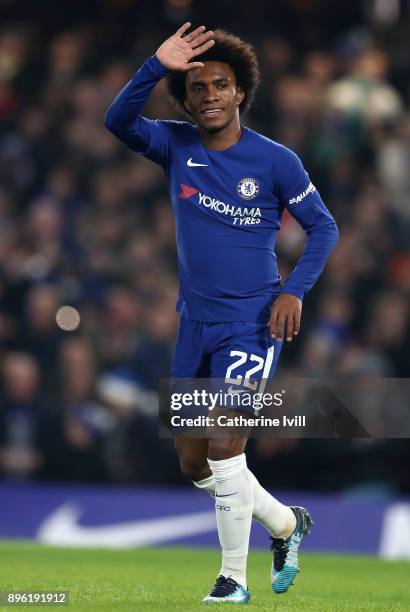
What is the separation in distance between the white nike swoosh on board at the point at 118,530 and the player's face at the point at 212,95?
4.81m

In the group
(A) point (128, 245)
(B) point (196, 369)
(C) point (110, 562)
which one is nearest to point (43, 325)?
(A) point (128, 245)

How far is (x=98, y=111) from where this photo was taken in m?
13.1

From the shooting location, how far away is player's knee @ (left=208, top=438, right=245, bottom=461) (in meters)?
5.76

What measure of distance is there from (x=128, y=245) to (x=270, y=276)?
596cm

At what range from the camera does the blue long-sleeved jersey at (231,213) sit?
19.7 feet

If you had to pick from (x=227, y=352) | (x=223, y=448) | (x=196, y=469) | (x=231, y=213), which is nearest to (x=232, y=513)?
(x=223, y=448)

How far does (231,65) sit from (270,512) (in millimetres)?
2077

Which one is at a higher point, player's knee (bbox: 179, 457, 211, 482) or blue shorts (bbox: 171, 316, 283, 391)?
blue shorts (bbox: 171, 316, 283, 391)

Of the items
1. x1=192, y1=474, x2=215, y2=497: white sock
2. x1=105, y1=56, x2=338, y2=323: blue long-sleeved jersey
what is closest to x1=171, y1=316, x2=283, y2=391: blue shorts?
x1=105, y1=56, x2=338, y2=323: blue long-sleeved jersey

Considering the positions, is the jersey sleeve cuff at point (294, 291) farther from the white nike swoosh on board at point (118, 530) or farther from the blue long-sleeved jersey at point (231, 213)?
the white nike swoosh on board at point (118, 530)

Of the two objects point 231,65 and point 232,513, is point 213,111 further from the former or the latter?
point 232,513

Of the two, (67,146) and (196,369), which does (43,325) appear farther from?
(196,369)

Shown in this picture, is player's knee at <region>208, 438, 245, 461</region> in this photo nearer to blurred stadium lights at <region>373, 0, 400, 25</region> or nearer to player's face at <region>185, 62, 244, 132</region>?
player's face at <region>185, 62, 244, 132</region>

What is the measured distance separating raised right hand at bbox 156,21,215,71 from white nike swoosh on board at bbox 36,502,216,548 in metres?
5.06
